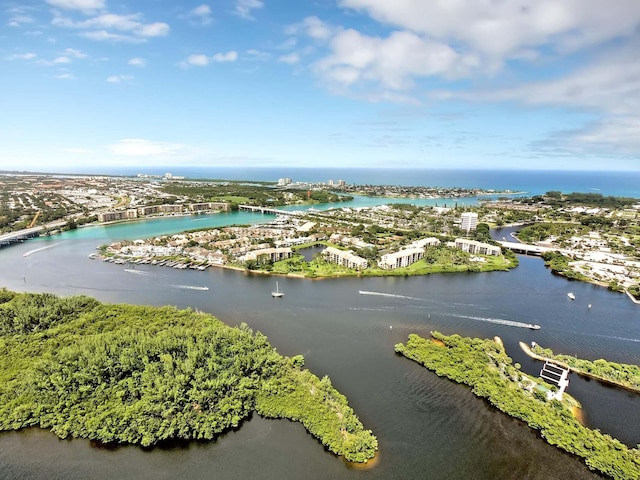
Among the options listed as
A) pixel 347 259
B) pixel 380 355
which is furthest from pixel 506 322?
pixel 347 259

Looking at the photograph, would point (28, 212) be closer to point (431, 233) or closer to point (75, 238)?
point (75, 238)

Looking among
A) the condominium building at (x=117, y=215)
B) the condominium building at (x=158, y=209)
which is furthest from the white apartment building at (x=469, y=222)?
the condominium building at (x=117, y=215)

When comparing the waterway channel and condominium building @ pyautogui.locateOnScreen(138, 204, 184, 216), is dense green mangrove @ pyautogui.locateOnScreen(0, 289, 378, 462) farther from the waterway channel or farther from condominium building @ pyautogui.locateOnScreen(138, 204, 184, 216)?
condominium building @ pyautogui.locateOnScreen(138, 204, 184, 216)

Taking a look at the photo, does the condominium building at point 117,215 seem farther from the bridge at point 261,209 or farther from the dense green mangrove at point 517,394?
the dense green mangrove at point 517,394

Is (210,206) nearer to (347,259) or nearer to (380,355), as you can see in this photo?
(347,259)

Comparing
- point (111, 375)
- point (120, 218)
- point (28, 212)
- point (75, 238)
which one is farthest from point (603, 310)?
point (28, 212)

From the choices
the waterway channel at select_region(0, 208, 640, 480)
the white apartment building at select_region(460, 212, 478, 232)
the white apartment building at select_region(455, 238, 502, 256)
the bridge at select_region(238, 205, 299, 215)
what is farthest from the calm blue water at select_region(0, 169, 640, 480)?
the bridge at select_region(238, 205, 299, 215)
